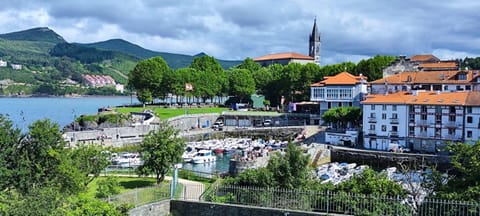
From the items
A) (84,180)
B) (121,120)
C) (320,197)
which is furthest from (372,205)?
(121,120)

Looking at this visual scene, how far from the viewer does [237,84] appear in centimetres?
10219

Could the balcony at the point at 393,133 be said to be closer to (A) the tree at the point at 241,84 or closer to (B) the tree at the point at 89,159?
(B) the tree at the point at 89,159

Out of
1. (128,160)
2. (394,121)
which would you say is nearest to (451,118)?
(394,121)

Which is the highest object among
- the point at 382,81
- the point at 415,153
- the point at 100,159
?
the point at 382,81

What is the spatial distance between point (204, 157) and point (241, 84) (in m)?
48.2

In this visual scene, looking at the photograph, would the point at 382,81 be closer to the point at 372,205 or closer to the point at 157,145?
Answer: the point at 157,145

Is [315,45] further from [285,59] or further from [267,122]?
[267,122]

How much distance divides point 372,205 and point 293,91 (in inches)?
3027

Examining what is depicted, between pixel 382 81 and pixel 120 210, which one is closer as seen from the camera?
pixel 120 210

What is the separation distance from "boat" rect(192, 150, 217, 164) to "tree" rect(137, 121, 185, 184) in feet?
77.8

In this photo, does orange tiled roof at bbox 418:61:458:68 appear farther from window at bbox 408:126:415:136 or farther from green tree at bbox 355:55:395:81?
window at bbox 408:126:415:136

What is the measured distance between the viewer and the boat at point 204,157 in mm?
54675

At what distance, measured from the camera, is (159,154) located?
30031 millimetres

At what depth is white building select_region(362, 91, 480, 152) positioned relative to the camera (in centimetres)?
5250
